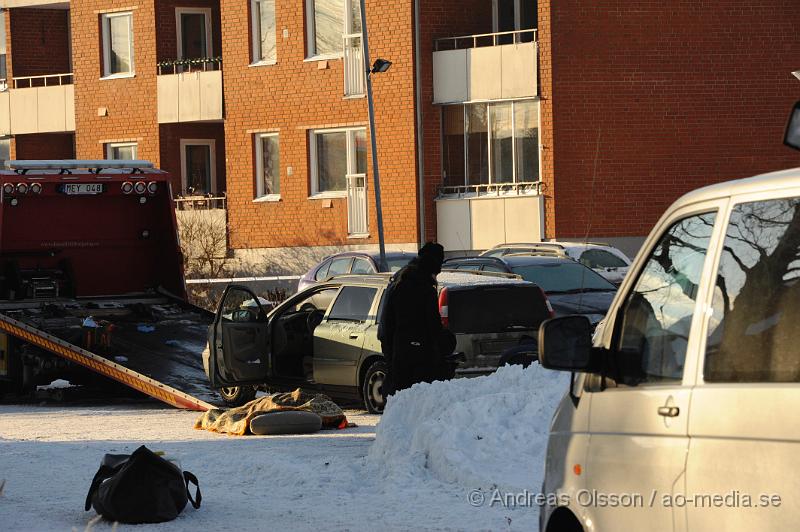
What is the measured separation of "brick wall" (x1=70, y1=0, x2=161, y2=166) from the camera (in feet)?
128

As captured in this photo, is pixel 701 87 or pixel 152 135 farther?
pixel 152 135

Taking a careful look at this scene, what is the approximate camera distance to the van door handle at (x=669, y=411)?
433 cm

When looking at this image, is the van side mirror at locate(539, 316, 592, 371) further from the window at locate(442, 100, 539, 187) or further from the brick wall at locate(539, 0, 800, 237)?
the window at locate(442, 100, 539, 187)

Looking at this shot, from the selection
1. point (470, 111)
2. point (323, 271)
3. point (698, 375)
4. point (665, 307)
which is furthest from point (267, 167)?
point (698, 375)

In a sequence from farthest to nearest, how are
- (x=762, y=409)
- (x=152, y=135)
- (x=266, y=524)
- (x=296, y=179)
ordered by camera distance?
(x=152, y=135) → (x=296, y=179) → (x=266, y=524) → (x=762, y=409)

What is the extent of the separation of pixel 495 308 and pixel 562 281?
212 inches

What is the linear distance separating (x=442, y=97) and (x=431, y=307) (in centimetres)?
2174

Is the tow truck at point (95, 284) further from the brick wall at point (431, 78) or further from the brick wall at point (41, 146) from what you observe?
the brick wall at point (41, 146)

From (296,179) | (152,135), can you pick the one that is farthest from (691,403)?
(152,135)

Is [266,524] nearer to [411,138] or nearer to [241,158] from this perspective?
[411,138]

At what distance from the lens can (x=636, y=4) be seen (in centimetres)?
3275

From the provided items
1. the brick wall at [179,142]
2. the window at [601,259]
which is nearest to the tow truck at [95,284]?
the window at [601,259]

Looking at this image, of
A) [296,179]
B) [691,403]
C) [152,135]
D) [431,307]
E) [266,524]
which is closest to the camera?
[691,403]

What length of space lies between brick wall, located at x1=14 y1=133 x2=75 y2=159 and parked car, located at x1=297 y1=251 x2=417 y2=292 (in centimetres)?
1773
